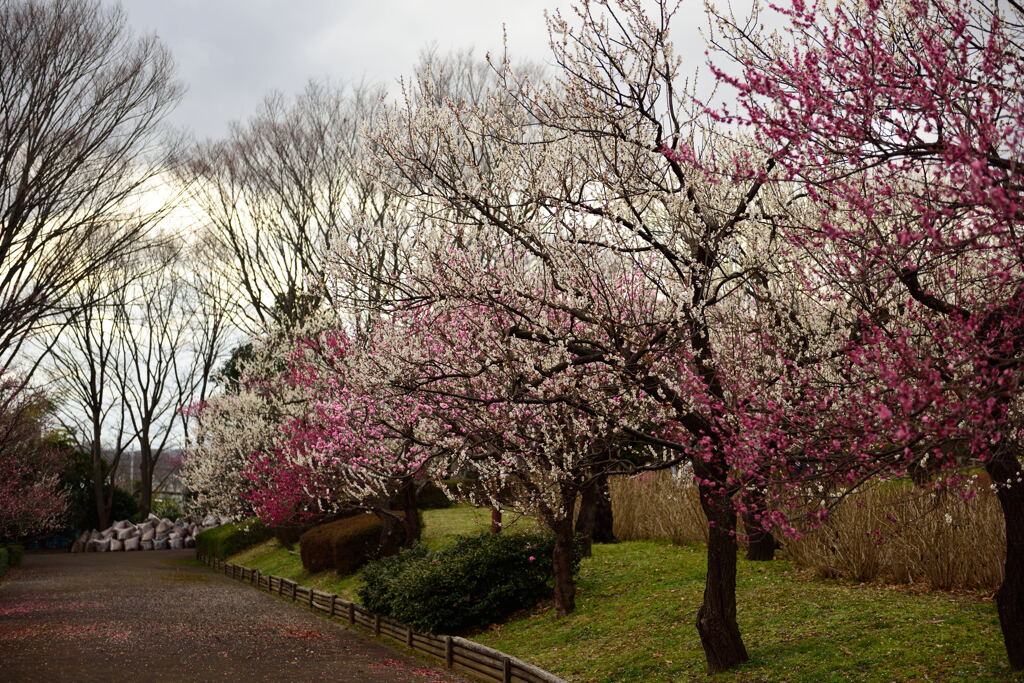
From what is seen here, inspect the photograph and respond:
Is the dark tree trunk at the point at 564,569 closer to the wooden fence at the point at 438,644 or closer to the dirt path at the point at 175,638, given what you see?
the wooden fence at the point at 438,644

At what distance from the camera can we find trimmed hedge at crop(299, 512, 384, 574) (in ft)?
61.6

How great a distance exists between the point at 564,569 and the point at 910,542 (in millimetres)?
4380

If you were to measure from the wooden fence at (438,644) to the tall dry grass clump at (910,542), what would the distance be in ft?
8.77

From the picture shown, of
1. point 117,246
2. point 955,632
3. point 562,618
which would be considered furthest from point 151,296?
Answer: point 955,632

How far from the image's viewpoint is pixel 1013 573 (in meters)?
7.00

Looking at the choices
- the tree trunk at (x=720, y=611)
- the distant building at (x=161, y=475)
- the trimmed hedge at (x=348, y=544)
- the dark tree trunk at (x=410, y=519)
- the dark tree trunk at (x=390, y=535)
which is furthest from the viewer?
the distant building at (x=161, y=475)

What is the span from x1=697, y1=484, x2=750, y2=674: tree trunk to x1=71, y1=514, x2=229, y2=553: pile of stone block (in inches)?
1284

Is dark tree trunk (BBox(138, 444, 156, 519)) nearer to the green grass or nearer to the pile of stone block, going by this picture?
the pile of stone block

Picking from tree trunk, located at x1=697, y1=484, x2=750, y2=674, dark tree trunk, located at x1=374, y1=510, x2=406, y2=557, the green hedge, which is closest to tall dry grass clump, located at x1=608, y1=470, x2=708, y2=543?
dark tree trunk, located at x1=374, y1=510, x2=406, y2=557

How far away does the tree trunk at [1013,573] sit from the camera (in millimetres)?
6781

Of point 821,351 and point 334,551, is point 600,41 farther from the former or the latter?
point 334,551

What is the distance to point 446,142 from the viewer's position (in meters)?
9.12

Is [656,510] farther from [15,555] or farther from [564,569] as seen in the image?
[15,555]

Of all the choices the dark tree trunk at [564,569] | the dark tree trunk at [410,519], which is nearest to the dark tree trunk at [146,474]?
the dark tree trunk at [410,519]
